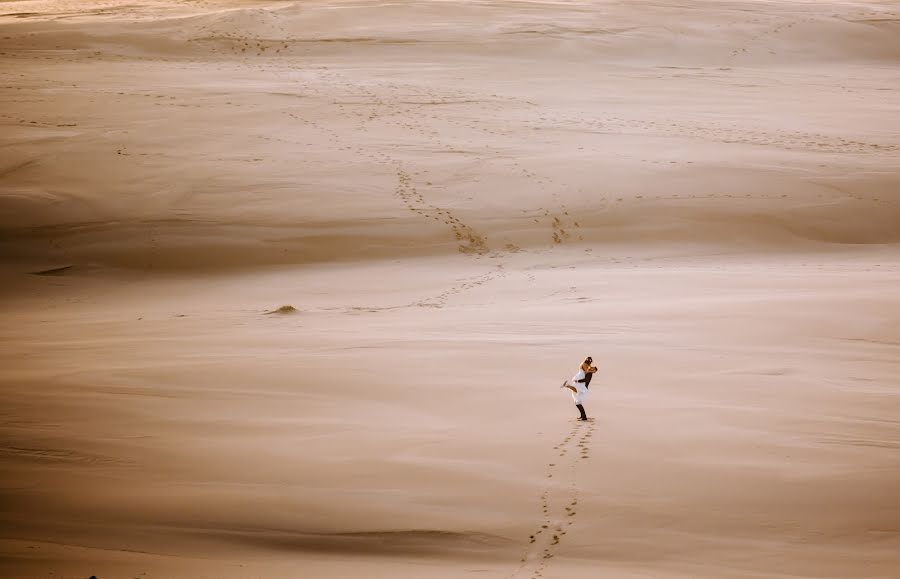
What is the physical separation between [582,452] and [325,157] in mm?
11424

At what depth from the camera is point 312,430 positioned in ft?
25.8

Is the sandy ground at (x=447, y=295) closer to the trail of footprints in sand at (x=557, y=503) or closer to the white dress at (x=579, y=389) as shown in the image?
the trail of footprints in sand at (x=557, y=503)

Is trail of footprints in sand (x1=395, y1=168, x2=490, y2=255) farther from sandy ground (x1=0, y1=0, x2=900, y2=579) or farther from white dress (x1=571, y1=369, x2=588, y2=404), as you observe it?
white dress (x1=571, y1=369, x2=588, y2=404)

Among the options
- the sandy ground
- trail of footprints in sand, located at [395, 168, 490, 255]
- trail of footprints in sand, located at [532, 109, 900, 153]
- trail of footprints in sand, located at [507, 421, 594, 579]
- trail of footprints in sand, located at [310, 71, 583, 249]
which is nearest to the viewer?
trail of footprints in sand, located at [507, 421, 594, 579]

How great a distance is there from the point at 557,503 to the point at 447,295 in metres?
6.47

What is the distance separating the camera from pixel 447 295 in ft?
42.6

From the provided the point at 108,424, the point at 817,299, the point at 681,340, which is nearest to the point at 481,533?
the point at 108,424

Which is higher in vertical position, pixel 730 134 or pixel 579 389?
pixel 730 134

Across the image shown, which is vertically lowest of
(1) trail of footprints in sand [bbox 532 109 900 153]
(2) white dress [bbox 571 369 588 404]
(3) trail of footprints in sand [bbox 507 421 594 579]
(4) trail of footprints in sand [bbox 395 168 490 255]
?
(3) trail of footprints in sand [bbox 507 421 594 579]

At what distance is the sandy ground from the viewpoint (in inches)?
254

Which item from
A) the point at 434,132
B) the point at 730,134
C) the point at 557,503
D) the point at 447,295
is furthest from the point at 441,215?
the point at 557,503

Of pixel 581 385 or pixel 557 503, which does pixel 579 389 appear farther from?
pixel 557 503

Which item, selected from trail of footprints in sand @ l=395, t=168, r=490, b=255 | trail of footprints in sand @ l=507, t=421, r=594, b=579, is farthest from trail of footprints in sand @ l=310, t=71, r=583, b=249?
trail of footprints in sand @ l=507, t=421, r=594, b=579

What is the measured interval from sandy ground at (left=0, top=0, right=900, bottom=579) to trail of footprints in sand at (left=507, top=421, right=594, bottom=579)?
0.03 meters
